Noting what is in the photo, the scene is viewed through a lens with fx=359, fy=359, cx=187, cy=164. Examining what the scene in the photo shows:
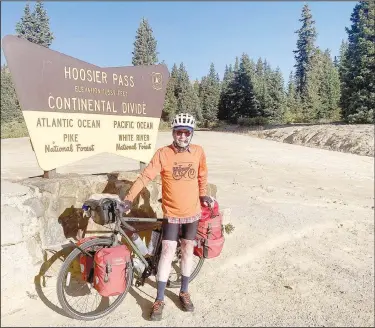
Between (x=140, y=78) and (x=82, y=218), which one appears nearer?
(x=82, y=218)

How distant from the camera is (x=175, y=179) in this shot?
11.5 feet

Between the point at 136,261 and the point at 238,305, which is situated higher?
the point at 136,261

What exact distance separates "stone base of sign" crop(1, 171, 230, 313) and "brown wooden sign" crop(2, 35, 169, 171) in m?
0.36

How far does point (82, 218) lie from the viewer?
184 inches

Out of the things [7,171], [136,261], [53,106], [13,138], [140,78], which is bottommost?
[136,261]

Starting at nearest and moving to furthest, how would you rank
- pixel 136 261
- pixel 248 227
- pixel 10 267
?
pixel 10 267, pixel 136 261, pixel 248 227

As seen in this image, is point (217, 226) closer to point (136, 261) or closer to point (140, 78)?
point (136, 261)

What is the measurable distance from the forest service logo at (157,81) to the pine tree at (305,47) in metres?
50.5

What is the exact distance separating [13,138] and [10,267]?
142cm

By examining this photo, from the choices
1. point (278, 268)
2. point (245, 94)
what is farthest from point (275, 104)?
point (278, 268)

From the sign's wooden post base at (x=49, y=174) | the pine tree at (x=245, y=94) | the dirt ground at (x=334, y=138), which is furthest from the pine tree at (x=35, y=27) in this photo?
the pine tree at (x=245, y=94)

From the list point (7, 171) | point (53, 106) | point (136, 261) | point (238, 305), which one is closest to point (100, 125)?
point (53, 106)

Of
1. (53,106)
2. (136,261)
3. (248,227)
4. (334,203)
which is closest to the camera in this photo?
(136,261)

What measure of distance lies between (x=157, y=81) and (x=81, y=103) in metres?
1.47
